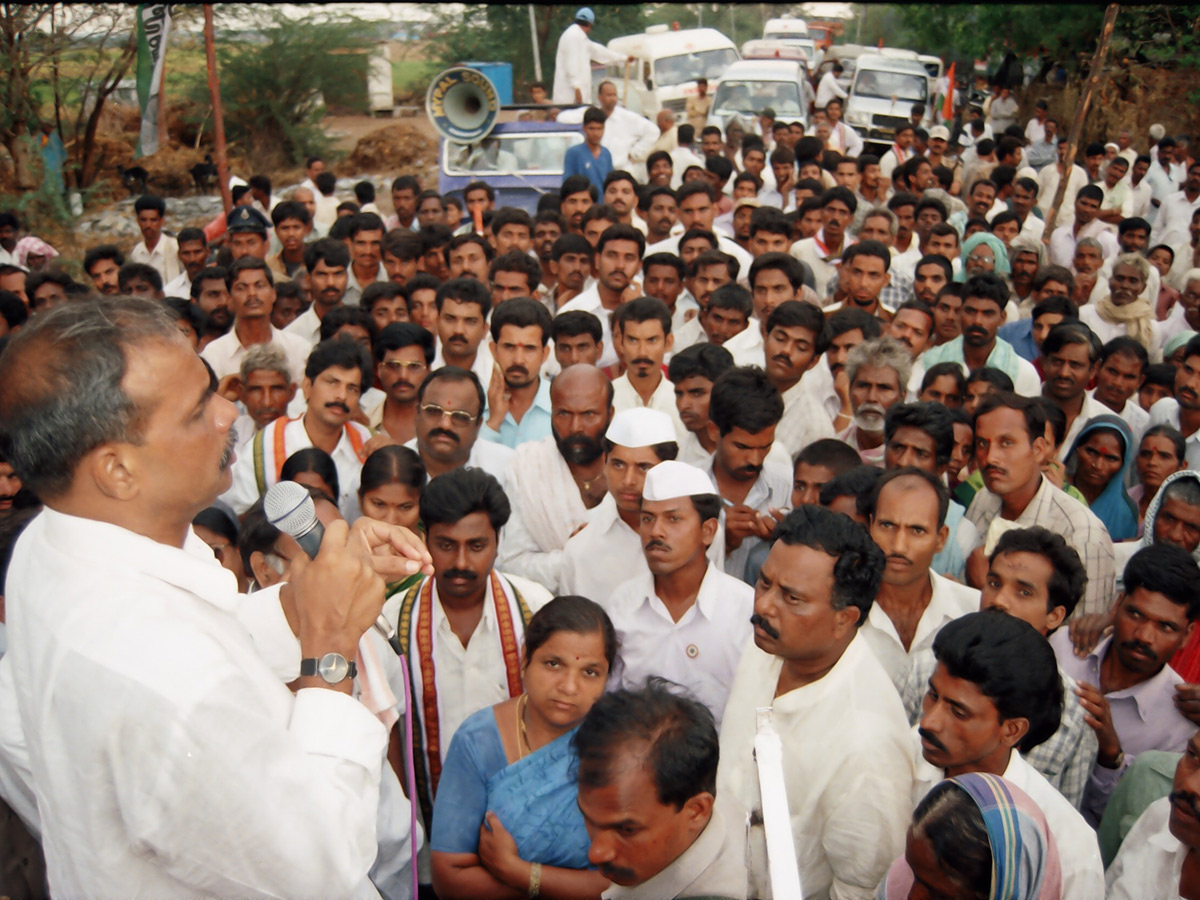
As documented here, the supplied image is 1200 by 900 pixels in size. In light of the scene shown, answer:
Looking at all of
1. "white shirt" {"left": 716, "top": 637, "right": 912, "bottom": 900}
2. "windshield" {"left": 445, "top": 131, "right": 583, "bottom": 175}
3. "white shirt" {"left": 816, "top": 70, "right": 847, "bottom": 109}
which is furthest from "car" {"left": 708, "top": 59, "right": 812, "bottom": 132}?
"white shirt" {"left": 716, "top": 637, "right": 912, "bottom": 900}

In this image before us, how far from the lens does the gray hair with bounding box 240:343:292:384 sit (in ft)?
15.6

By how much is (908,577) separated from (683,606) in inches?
28.4

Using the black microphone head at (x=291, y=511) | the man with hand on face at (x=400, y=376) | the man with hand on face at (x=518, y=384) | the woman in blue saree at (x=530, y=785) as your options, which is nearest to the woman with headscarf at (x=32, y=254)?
the man with hand on face at (x=400, y=376)

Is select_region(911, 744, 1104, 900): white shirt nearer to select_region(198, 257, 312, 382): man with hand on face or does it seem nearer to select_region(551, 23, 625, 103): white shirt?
select_region(198, 257, 312, 382): man with hand on face

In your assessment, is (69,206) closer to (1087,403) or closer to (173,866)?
(1087,403)

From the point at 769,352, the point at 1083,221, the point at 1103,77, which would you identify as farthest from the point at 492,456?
the point at 1103,77

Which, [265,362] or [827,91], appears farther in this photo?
[827,91]

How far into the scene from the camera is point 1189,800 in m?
2.12

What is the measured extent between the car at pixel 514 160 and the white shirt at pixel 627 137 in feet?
3.64

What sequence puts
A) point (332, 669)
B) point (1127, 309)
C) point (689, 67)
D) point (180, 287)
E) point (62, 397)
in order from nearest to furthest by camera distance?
point (62, 397)
point (332, 669)
point (1127, 309)
point (180, 287)
point (689, 67)

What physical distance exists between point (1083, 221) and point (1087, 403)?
17.3 ft

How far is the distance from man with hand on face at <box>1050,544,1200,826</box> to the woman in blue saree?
155 centimetres

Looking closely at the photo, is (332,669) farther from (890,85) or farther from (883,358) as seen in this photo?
(890,85)

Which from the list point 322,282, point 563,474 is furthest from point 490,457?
point 322,282
